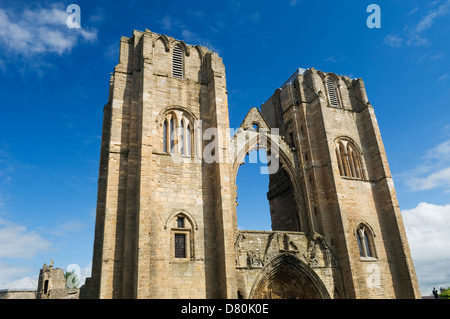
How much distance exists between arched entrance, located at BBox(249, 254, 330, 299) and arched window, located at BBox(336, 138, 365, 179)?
22.0ft

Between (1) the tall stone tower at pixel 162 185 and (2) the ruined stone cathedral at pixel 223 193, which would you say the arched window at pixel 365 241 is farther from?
(1) the tall stone tower at pixel 162 185

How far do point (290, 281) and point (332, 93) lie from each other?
12921mm

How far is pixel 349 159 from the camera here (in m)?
22.3

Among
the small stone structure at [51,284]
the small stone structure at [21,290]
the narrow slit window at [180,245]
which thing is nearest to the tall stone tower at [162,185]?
the narrow slit window at [180,245]

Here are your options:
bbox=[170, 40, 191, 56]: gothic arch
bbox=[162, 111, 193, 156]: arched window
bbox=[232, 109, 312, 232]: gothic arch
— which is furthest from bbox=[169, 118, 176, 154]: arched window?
bbox=[170, 40, 191, 56]: gothic arch

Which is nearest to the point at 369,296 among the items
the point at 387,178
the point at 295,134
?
the point at 387,178

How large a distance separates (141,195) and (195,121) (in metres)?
5.46

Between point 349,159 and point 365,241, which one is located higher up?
point 349,159

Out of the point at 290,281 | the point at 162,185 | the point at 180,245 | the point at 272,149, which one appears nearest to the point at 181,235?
the point at 180,245

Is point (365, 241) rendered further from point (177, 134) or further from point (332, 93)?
point (177, 134)

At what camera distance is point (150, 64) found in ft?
59.8

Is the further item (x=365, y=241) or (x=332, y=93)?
(x=332, y=93)

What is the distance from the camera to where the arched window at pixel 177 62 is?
1980 cm

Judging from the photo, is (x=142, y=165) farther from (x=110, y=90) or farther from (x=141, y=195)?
(x=110, y=90)
